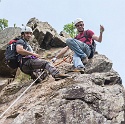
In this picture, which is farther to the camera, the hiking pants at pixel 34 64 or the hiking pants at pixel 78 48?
the hiking pants at pixel 78 48

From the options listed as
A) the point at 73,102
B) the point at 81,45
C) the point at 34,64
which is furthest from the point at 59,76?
the point at 73,102

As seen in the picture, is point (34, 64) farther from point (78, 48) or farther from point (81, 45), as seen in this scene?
point (81, 45)

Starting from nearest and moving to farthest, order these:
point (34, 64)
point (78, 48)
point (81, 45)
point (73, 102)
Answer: point (73, 102)
point (34, 64)
point (78, 48)
point (81, 45)

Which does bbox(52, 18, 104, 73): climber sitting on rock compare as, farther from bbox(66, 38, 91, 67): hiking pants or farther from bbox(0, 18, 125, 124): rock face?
bbox(0, 18, 125, 124): rock face

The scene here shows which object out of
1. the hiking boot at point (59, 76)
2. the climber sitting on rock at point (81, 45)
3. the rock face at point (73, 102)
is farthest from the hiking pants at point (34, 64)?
the climber sitting on rock at point (81, 45)

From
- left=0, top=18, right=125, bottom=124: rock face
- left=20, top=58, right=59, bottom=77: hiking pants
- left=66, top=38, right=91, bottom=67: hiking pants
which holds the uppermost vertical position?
left=66, top=38, right=91, bottom=67: hiking pants

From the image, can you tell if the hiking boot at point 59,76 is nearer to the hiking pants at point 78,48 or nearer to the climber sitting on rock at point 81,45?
the climber sitting on rock at point 81,45

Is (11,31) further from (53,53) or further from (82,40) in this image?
(82,40)

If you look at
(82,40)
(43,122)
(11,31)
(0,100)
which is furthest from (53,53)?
(43,122)

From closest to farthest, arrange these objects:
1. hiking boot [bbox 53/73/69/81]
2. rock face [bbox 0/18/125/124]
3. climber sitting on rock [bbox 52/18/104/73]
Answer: rock face [bbox 0/18/125/124]
hiking boot [bbox 53/73/69/81]
climber sitting on rock [bbox 52/18/104/73]

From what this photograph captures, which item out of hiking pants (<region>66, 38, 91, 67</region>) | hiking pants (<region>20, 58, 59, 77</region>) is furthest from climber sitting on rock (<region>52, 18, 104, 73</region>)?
hiking pants (<region>20, 58, 59, 77</region>)

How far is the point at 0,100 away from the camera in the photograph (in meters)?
12.0

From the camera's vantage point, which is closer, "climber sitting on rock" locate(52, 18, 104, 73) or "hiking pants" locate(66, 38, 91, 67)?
"climber sitting on rock" locate(52, 18, 104, 73)

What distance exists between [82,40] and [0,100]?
4.08 meters
